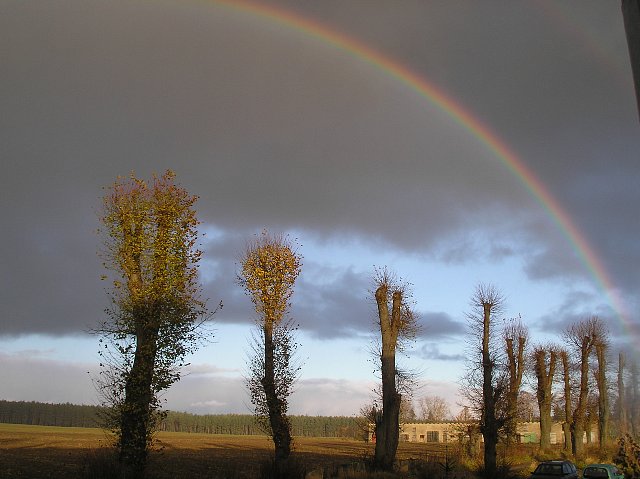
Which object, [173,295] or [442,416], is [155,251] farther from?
[442,416]

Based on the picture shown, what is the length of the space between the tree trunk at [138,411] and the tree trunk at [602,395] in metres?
42.3

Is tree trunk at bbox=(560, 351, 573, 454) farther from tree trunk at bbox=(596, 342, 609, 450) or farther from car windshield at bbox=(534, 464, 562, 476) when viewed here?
car windshield at bbox=(534, 464, 562, 476)

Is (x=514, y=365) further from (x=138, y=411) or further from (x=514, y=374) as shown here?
(x=138, y=411)

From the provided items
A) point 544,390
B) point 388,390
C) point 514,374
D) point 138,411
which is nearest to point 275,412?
point 388,390

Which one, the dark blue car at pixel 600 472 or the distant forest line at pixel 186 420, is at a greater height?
the dark blue car at pixel 600 472

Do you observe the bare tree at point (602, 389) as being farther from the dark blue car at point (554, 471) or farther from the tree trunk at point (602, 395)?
the dark blue car at point (554, 471)

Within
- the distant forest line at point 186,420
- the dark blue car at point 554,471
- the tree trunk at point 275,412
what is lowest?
the distant forest line at point 186,420

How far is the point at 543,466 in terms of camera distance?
1021 inches

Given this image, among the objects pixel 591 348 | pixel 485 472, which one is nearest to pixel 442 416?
pixel 591 348

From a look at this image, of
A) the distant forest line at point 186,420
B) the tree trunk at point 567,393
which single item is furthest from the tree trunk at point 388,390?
the distant forest line at point 186,420

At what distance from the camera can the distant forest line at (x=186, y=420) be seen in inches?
6019

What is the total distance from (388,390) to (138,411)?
12.2 m

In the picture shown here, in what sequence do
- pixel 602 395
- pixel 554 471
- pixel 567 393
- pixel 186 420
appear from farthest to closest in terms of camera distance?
pixel 186 420 < pixel 602 395 < pixel 567 393 < pixel 554 471

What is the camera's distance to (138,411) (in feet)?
65.0
